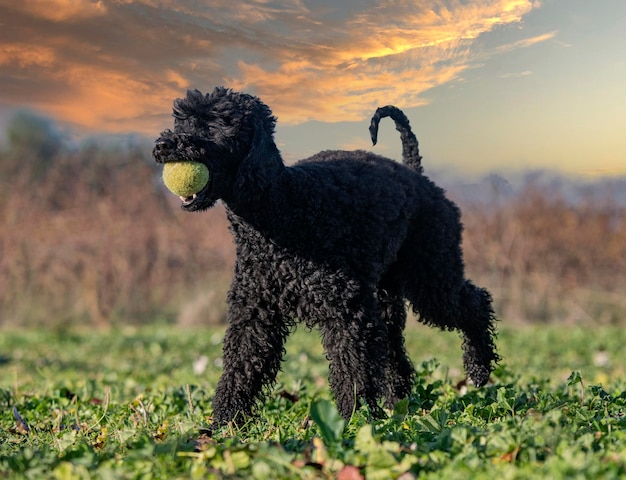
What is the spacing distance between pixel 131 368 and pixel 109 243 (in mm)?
10168

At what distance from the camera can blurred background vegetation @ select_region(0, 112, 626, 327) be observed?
19.4 m

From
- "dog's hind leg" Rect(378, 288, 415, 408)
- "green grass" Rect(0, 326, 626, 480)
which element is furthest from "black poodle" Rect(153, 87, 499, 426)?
"dog's hind leg" Rect(378, 288, 415, 408)

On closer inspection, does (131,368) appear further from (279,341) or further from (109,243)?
(109,243)

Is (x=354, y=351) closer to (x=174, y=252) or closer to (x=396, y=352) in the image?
(x=396, y=352)

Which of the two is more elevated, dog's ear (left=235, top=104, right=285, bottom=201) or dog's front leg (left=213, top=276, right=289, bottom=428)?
dog's ear (left=235, top=104, right=285, bottom=201)

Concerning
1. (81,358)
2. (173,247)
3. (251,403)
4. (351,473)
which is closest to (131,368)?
(81,358)

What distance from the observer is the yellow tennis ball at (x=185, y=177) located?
14.4ft

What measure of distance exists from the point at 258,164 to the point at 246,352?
125cm

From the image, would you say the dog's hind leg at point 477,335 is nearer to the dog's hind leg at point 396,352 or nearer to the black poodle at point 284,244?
the dog's hind leg at point 396,352

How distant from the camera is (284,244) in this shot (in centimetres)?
479

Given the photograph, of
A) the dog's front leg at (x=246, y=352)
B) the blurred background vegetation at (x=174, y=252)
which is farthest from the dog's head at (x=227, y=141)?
the blurred background vegetation at (x=174, y=252)

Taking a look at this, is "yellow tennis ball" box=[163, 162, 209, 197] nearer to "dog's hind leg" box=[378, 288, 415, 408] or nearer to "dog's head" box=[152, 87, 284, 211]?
"dog's head" box=[152, 87, 284, 211]

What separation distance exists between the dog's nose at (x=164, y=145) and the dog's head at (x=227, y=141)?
0.06m

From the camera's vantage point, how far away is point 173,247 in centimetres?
2009
